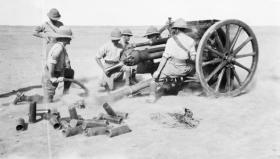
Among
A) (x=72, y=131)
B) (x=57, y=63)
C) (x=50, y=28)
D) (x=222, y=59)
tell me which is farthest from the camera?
(x=50, y=28)

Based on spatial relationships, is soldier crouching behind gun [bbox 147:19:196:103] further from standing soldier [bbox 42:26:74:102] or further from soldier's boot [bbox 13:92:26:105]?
soldier's boot [bbox 13:92:26:105]

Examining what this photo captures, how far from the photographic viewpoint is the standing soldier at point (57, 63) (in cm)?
679

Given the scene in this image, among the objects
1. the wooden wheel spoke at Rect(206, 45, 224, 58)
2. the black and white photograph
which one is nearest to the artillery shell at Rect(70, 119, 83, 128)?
the black and white photograph

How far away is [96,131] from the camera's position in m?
5.14

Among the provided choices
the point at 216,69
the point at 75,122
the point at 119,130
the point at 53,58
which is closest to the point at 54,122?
the point at 75,122

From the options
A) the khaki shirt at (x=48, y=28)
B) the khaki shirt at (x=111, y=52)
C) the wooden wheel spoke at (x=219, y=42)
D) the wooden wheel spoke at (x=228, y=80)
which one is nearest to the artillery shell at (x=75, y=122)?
the khaki shirt at (x=111, y=52)

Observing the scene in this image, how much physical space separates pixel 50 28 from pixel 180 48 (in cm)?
317

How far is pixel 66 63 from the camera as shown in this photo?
284 inches

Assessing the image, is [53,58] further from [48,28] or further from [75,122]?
[75,122]

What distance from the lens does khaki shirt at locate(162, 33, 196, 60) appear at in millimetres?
6770

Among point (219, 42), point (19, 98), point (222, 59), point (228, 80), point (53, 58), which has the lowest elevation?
point (19, 98)

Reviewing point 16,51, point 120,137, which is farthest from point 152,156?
point 16,51

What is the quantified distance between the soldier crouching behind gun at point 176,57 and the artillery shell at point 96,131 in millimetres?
1688

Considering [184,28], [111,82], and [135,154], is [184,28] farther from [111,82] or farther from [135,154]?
[135,154]
